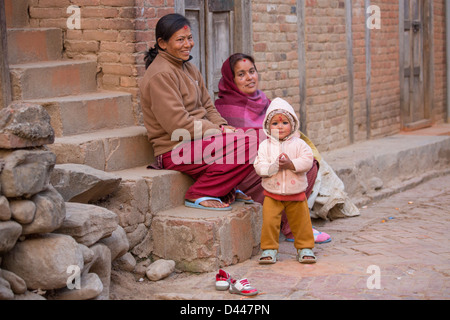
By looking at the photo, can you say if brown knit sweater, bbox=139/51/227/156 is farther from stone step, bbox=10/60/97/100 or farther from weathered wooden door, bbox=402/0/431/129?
weathered wooden door, bbox=402/0/431/129

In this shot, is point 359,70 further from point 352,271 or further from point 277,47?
point 352,271

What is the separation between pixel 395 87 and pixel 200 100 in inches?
218

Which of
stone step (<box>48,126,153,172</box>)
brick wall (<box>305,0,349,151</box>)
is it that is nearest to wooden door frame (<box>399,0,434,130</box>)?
brick wall (<box>305,0,349,151</box>)

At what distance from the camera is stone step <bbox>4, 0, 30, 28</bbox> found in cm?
585

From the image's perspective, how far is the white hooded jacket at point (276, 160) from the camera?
4.85 meters

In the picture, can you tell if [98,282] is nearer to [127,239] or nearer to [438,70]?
[127,239]

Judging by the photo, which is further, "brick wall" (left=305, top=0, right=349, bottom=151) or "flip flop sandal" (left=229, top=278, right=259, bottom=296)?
"brick wall" (left=305, top=0, right=349, bottom=151)

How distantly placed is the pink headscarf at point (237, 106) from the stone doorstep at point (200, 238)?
973mm

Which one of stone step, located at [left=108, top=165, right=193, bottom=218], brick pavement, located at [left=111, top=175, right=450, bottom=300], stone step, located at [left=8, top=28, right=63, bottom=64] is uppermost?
stone step, located at [left=8, top=28, right=63, bottom=64]

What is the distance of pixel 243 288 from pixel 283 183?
0.93 meters

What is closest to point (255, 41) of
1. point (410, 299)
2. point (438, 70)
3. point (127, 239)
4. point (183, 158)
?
point (183, 158)

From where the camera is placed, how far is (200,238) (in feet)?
15.8

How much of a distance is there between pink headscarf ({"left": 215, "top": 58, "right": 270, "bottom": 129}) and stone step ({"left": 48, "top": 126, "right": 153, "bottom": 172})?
75 cm

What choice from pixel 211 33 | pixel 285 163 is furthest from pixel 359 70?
pixel 285 163
